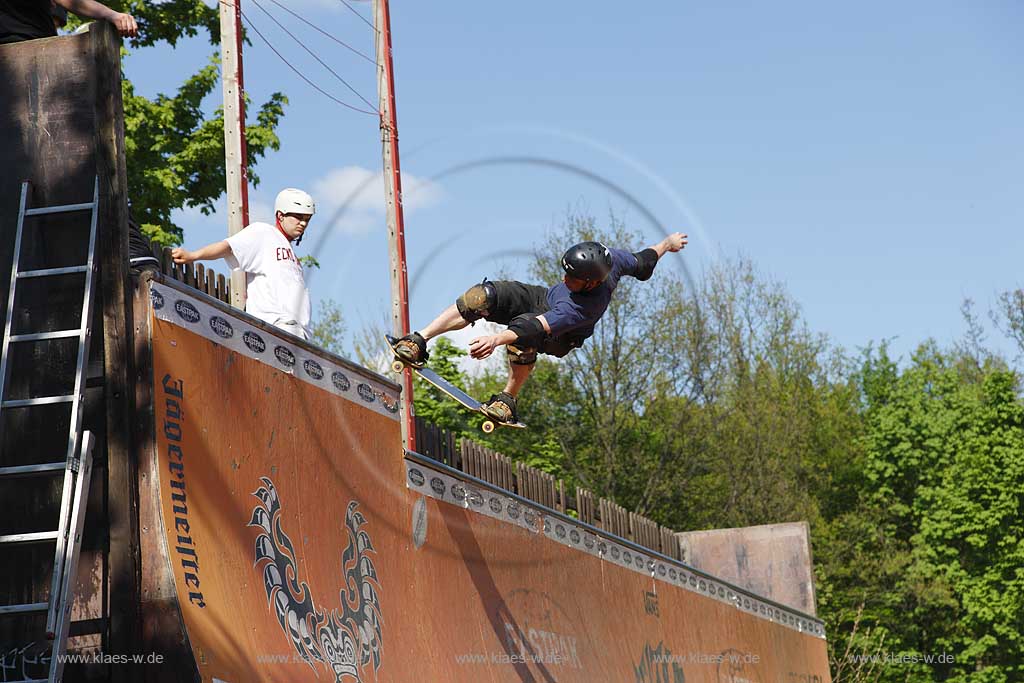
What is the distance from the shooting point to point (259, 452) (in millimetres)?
7430

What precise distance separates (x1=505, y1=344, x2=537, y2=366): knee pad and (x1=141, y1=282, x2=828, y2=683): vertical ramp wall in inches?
40.3

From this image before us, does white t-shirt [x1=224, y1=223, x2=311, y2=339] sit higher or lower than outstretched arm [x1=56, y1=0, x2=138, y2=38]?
lower

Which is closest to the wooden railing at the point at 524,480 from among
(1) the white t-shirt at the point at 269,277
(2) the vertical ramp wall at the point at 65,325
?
(1) the white t-shirt at the point at 269,277

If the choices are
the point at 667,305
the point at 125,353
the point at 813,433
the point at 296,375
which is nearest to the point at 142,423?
the point at 125,353

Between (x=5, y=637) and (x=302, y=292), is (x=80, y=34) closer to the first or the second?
(x=302, y=292)

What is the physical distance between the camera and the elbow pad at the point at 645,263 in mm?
10031

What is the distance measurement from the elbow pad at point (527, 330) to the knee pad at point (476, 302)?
1.16ft

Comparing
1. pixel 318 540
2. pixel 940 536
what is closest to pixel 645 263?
pixel 318 540

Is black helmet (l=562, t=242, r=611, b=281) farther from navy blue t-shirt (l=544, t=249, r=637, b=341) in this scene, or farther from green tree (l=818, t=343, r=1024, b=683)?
green tree (l=818, t=343, r=1024, b=683)

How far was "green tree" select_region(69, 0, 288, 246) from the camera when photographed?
76.3ft

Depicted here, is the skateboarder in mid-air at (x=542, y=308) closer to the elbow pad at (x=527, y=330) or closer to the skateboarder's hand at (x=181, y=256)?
the elbow pad at (x=527, y=330)

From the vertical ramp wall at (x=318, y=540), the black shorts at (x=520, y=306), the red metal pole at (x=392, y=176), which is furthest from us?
the red metal pole at (x=392, y=176)

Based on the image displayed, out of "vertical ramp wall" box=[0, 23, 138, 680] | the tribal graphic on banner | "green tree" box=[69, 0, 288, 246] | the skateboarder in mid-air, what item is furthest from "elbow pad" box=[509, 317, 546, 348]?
"green tree" box=[69, 0, 288, 246]

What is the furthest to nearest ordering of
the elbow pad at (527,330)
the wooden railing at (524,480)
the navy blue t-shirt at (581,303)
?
the wooden railing at (524,480)
the navy blue t-shirt at (581,303)
the elbow pad at (527,330)
